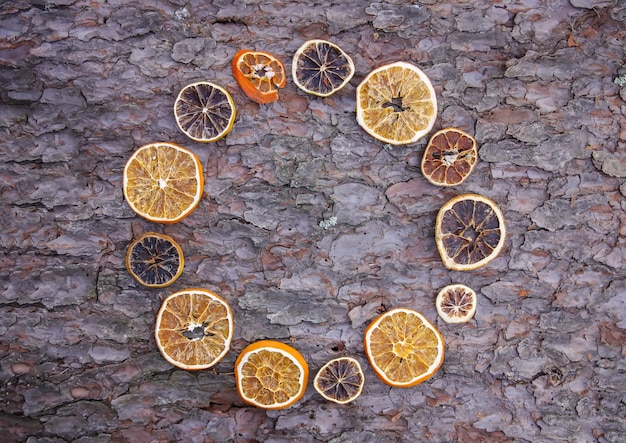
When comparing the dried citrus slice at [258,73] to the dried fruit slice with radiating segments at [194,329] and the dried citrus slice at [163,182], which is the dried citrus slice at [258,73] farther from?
the dried fruit slice with radiating segments at [194,329]

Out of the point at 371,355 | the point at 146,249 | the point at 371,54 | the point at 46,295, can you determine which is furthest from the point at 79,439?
the point at 371,54

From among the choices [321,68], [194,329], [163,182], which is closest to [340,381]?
[194,329]

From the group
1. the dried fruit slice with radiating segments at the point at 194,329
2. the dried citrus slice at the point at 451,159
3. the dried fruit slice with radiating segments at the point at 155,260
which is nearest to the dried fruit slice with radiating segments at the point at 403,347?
the dried citrus slice at the point at 451,159

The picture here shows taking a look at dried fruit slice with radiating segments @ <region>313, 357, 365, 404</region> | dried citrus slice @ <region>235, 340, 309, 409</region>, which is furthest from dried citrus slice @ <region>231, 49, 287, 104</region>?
dried fruit slice with radiating segments @ <region>313, 357, 365, 404</region>

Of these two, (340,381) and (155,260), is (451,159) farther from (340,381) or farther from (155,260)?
(155,260)

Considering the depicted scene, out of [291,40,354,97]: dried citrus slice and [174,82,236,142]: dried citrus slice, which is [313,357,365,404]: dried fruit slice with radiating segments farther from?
[291,40,354,97]: dried citrus slice

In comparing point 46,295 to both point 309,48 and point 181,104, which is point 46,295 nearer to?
point 181,104
